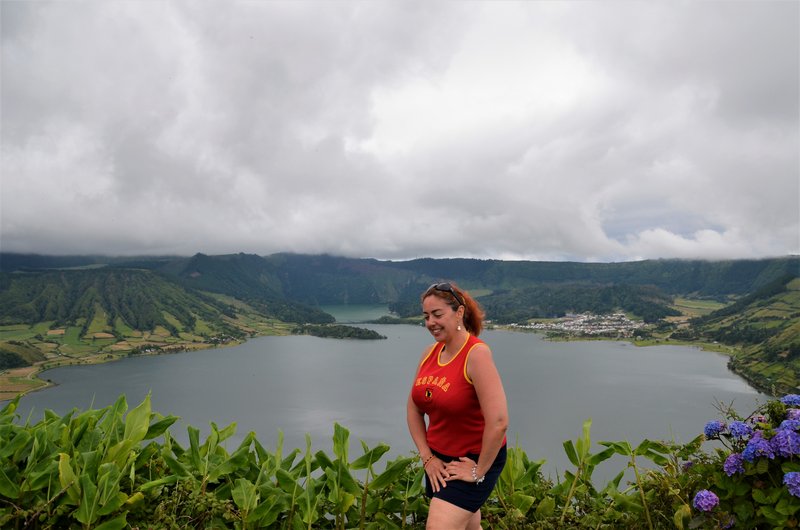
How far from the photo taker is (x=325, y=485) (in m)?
3.00

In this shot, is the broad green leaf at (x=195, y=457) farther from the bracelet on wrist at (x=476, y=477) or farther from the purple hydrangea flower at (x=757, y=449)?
the purple hydrangea flower at (x=757, y=449)

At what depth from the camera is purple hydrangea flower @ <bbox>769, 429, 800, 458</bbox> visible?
2.30 m

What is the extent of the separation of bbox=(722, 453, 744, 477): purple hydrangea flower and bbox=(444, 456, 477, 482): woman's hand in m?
1.34

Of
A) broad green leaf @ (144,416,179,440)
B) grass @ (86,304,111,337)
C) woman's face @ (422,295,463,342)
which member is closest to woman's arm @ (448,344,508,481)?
woman's face @ (422,295,463,342)

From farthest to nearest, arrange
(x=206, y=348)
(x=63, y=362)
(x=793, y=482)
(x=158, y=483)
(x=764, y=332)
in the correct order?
(x=206, y=348), (x=764, y=332), (x=63, y=362), (x=158, y=483), (x=793, y=482)

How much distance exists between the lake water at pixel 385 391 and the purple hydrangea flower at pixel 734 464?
Answer: 38360mm

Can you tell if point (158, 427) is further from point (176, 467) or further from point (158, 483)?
point (158, 483)

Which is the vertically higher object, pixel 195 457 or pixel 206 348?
pixel 195 457

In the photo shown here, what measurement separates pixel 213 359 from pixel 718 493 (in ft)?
453

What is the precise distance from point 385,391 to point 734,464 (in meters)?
87.4

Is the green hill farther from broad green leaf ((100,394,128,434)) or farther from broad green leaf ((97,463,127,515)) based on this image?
broad green leaf ((97,463,127,515))

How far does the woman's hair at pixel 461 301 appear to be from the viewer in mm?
2828

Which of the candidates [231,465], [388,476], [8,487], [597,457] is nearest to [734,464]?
[597,457]

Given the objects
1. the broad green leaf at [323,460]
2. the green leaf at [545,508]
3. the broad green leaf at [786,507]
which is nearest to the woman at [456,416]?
the green leaf at [545,508]
